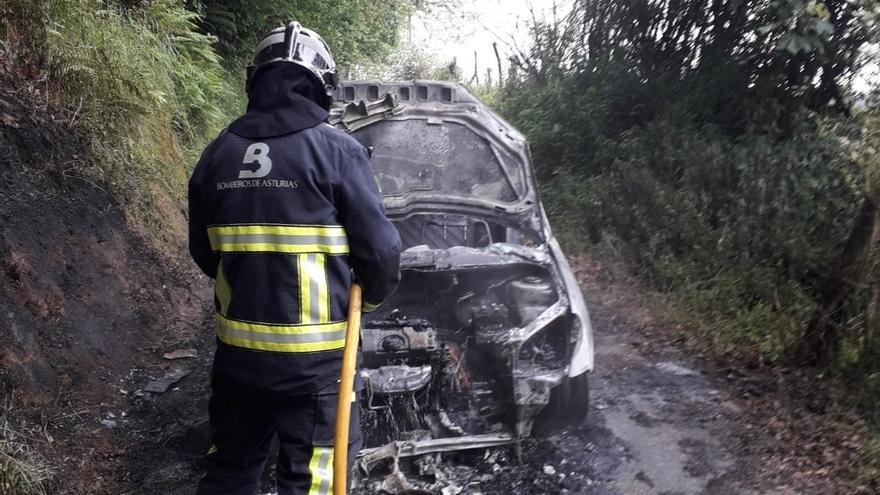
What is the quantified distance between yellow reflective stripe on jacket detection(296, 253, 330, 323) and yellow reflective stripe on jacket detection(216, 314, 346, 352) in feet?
0.11

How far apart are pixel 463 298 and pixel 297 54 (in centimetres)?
219

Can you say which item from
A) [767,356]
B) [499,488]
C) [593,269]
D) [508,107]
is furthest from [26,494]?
[508,107]

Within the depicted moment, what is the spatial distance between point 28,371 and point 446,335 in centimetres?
216

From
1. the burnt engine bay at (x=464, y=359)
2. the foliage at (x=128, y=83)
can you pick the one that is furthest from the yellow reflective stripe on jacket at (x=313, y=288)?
the foliage at (x=128, y=83)

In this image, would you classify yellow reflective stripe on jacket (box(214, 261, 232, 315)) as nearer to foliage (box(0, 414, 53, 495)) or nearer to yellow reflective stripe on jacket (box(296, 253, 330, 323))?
yellow reflective stripe on jacket (box(296, 253, 330, 323))

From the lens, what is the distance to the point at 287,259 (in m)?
1.95

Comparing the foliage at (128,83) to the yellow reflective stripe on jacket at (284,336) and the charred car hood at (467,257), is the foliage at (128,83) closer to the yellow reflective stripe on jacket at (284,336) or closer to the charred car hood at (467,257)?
the charred car hood at (467,257)

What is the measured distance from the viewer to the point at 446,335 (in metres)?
3.92

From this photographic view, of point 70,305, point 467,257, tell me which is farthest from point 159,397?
point 467,257

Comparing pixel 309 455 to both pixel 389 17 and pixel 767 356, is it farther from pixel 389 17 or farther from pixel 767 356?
pixel 389 17

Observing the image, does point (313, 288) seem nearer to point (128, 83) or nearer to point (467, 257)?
point (467, 257)

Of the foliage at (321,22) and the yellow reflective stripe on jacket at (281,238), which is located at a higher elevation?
the foliage at (321,22)

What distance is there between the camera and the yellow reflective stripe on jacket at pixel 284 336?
1960 millimetres

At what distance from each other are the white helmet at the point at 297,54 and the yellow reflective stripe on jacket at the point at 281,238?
0.50m
